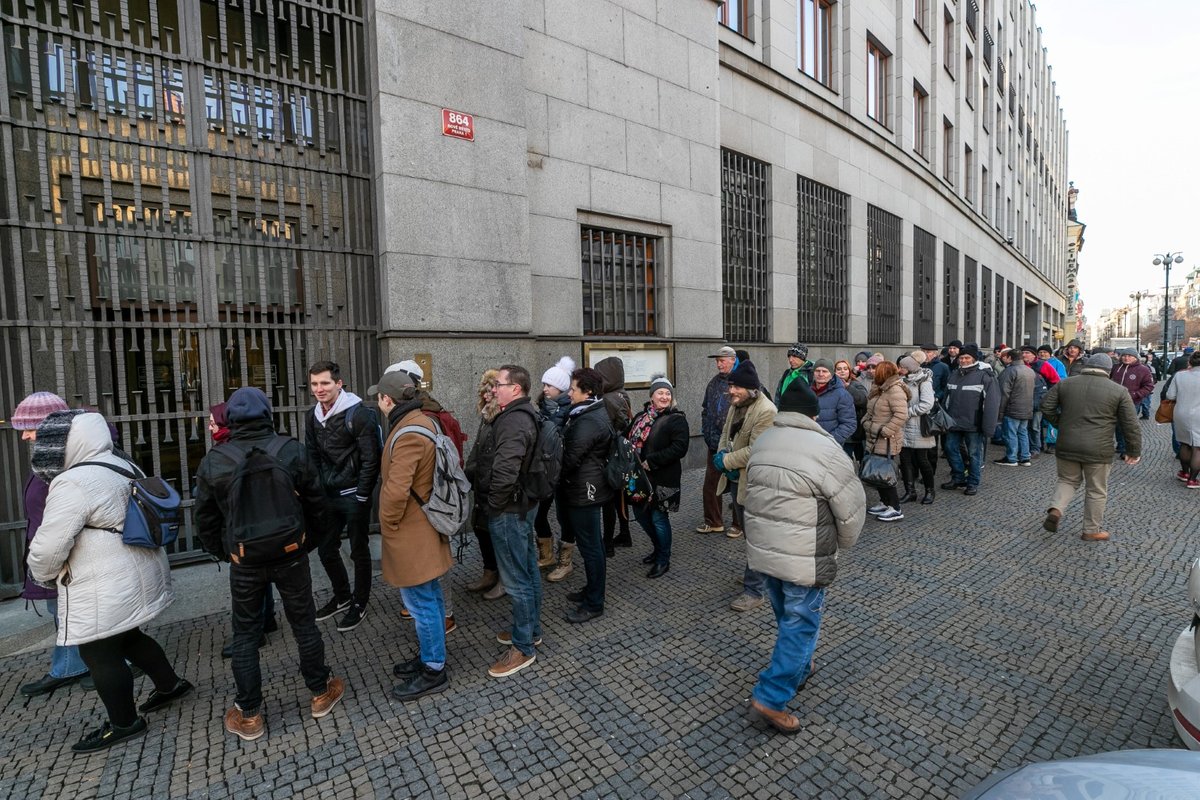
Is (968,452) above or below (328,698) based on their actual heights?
above

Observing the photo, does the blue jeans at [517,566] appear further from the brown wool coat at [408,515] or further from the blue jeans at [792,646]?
the blue jeans at [792,646]

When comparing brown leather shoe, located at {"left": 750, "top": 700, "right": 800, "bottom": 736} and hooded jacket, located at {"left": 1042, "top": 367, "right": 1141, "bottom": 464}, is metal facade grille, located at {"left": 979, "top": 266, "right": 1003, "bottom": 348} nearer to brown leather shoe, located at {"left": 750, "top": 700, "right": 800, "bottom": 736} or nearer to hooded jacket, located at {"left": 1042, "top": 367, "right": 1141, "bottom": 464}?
hooded jacket, located at {"left": 1042, "top": 367, "right": 1141, "bottom": 464}

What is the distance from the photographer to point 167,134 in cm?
563

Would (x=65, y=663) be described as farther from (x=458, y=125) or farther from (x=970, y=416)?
(x=970, y=416)

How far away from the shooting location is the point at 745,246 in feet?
36.8

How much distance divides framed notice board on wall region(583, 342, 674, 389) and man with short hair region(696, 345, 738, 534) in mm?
2413

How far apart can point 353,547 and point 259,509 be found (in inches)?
63.9

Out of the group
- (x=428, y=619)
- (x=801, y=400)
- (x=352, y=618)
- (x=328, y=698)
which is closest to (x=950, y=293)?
(x=801, y=400)

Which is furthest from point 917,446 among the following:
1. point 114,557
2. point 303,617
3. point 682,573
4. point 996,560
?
point 114,557

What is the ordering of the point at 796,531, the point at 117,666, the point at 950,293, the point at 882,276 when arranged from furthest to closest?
the point at 950,293 < the point at 882,276 < the point at 117,666 < the point at 796,531

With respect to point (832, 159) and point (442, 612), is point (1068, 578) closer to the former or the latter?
point (442, 612)

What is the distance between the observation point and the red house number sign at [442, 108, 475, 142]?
6707 mm

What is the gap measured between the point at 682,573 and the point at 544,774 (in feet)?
8.64

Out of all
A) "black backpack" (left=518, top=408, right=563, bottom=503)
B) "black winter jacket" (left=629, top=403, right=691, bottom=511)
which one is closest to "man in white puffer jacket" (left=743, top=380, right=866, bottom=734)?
"black backpack" (left=518, top=408, right=563, bottom=503)
